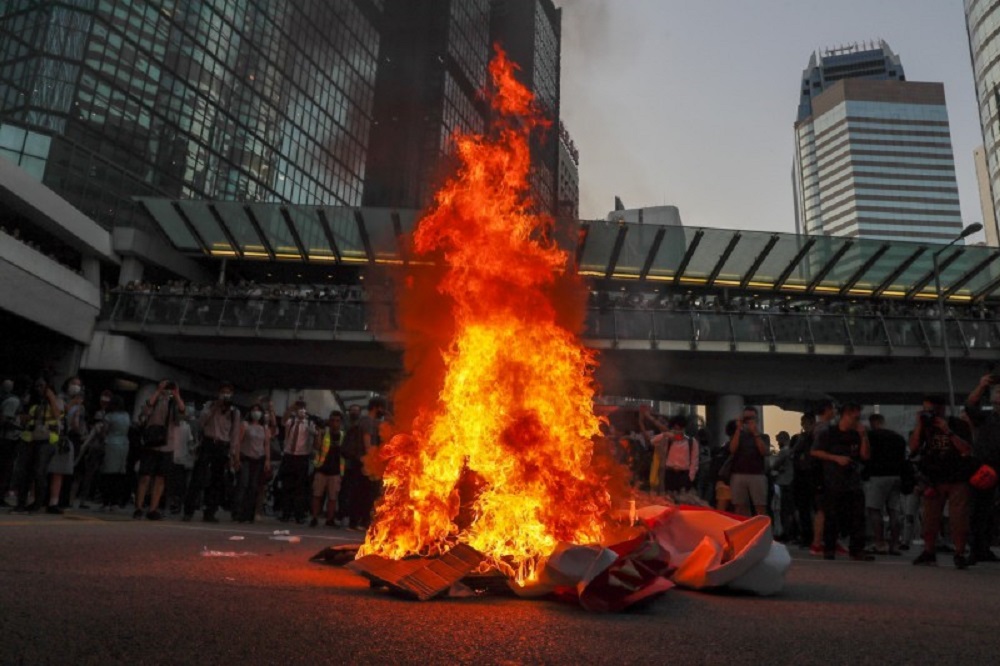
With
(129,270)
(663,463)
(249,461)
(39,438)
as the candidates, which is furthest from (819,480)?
(129,270)

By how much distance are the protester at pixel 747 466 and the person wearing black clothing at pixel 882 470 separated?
1.40 metres

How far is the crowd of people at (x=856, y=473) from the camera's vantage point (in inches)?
265

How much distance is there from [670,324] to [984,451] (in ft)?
53.6

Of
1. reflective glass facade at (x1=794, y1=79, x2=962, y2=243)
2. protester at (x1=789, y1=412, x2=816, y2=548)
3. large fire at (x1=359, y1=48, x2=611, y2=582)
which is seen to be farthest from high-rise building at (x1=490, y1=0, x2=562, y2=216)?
large fire at (x1=359, y1=48, x2=611, y2=582)

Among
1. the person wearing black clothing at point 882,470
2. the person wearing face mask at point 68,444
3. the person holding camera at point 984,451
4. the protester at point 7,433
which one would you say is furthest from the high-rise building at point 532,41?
the person holding camera at point 984,451

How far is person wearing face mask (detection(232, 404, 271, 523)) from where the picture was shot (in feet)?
31.6

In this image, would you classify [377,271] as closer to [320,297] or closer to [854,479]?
[320,297]

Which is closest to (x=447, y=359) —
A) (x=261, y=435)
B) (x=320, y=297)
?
(x=261, y=435)

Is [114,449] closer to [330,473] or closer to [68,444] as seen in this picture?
[68,444]

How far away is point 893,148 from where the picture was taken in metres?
150

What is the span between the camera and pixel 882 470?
8250 mm

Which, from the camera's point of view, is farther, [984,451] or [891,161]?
[891,161]

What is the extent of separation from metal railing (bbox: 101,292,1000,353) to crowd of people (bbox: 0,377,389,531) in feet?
40.1

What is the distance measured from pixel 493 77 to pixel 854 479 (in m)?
6.03
